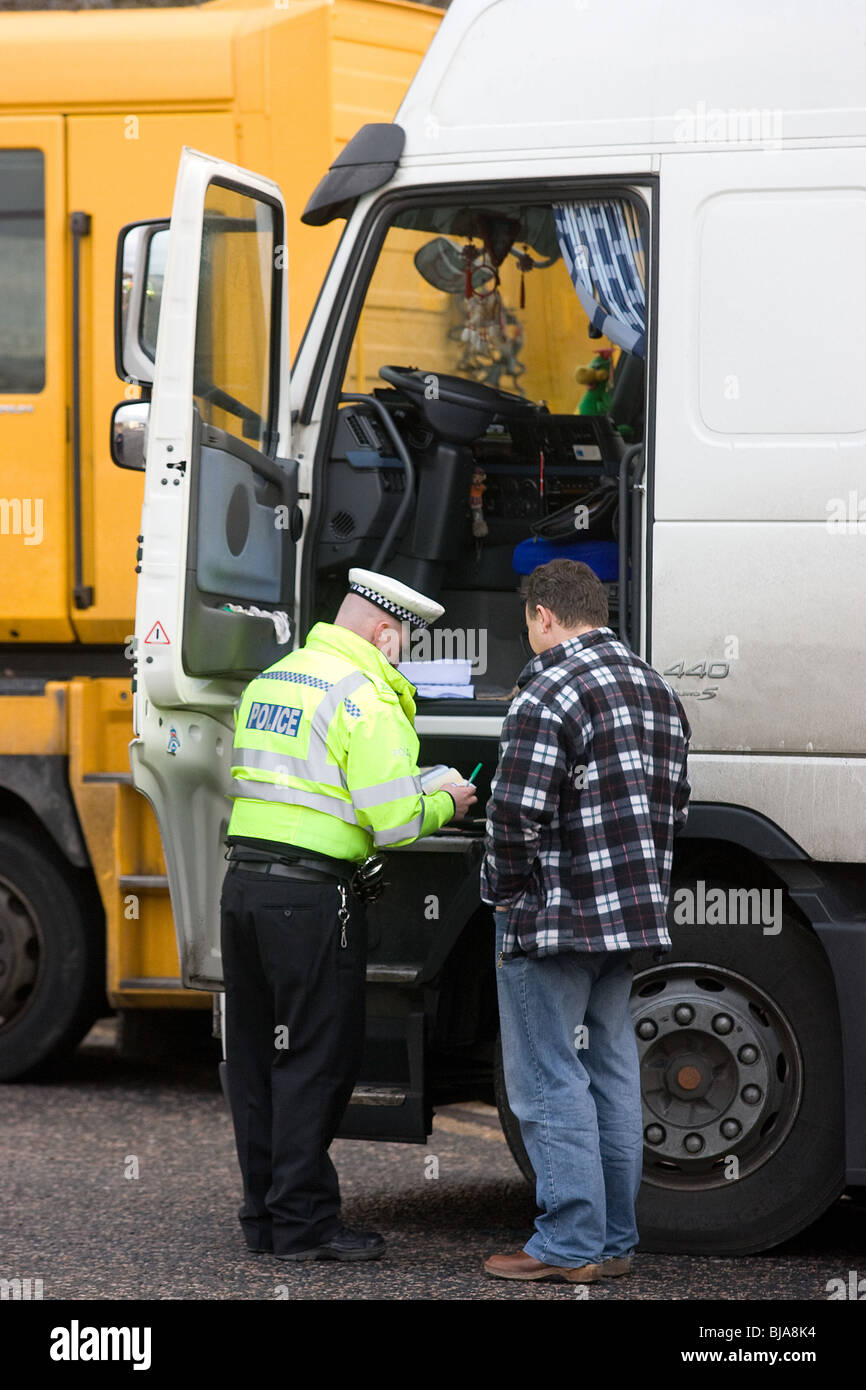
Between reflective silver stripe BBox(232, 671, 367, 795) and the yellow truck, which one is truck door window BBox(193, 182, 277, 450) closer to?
reflective silver stripe BBox(232, 671, 367, 795)

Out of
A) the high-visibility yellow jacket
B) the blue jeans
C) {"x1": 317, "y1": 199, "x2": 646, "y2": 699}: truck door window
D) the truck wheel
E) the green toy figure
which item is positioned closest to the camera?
the blue jeans

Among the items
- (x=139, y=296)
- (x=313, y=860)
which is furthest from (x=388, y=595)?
(x=139, y=296)

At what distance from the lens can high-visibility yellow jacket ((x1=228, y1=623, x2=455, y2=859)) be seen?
4.32 meters

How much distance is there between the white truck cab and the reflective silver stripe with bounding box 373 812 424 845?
29 cm

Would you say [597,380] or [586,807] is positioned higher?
[597,380]

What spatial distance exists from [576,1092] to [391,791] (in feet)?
2.59

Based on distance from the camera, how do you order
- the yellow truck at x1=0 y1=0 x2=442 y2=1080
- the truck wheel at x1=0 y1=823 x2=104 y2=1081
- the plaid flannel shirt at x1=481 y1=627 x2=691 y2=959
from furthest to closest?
the truck wheel at x1=0 y1=823 x2=104 y2=1081
the yellow truck at x1=0 y1=0 x2=442 y2=1080
the plaid flannel shirt at x1=481 y1=627 x2=691 y2=959

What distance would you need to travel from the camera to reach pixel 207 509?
4414 millimetres

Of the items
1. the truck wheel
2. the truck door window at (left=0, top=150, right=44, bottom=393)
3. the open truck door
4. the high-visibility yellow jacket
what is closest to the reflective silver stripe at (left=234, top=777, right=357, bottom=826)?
the high-visibility yellow jacket

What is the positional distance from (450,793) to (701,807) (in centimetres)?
59

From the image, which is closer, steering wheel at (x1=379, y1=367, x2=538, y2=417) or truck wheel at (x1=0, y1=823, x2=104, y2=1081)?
steering wheel at (x1=379, y1=367, x2=538, y2=417)

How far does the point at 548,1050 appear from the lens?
167 inches

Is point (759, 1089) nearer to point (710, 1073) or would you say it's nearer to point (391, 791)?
point (710, 1073)
